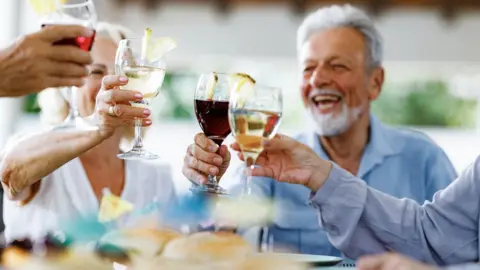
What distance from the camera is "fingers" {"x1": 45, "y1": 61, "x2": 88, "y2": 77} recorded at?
138 centimetres

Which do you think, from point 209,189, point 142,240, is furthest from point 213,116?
point 142,240

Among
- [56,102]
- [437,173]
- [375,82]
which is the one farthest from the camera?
[375,82]

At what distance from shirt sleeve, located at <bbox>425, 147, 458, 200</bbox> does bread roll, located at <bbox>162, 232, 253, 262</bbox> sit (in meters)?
1.64

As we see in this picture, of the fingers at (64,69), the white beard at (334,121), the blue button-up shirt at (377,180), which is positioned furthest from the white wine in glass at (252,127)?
the white beard at (334,121)

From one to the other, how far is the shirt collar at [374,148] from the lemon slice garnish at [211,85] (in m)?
0.93

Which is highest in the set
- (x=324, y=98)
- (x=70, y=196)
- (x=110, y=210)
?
(x=324, y=98)

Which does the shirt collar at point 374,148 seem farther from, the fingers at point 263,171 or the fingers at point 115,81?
the fingers at point 115,81

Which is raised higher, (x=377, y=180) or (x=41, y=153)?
(x=41, y=153)

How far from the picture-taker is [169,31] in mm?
9109

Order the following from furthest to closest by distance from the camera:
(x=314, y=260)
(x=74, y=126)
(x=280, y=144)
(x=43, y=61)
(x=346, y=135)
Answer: (x=346, y=135) → (x=74, y=126) → (x=280, y=144) → (x=43, y=61) → (x=314, y=260)

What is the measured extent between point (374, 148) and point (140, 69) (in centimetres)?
121

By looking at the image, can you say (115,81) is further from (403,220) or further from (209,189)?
(403,220)

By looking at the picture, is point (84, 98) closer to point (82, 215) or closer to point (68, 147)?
point (82, 215)

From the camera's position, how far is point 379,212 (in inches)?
70.4
